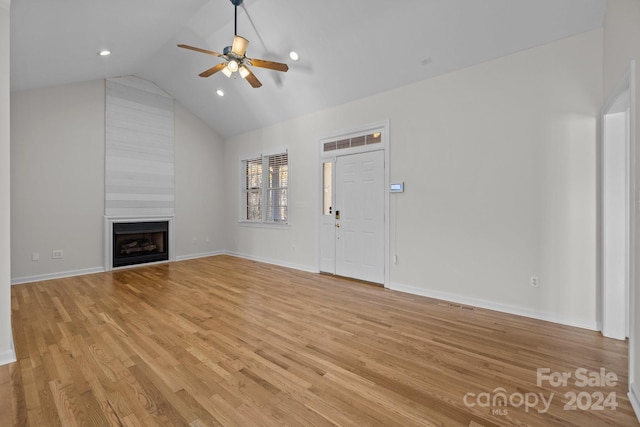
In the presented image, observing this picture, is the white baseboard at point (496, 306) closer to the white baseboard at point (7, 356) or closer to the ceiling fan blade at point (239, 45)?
the ceiling fan blade at point (239, 45)

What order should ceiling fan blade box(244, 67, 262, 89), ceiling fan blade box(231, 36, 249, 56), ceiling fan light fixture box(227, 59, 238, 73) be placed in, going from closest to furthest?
ceiling fan blade box(231, 36, 249, 56), ceiling fan light fixture box(227, 59, 238, 73), ceiling fan blade box(244, 67, 262, 89)

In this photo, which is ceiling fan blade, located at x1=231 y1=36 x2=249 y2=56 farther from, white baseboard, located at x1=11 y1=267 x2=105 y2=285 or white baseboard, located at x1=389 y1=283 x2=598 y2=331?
white baseboard, located at x1=11 y1=267 x2=105 y2=285

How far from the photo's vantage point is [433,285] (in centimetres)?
408

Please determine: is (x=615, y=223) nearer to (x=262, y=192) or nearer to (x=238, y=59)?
(x=238, y=59)

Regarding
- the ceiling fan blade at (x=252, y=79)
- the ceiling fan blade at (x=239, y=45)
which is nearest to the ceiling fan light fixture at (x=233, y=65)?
the ceiling fan blade at (x=239, y=45)

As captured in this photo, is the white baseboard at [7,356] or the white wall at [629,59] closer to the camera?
the white wall at [629,59]

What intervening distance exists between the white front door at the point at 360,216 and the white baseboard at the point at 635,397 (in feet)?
9.60

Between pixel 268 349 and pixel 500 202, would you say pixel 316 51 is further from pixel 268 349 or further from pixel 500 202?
pixel 268 349

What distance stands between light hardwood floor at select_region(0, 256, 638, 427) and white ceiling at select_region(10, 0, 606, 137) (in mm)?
3165

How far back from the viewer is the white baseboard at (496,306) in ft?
10.2

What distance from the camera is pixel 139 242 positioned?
6434 mm

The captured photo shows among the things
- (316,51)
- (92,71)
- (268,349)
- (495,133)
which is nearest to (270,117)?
(316,51)

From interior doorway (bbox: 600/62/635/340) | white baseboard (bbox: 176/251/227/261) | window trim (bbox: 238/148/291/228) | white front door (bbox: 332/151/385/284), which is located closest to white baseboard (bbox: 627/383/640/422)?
interior doorway (bbox: 600/62/635/340)

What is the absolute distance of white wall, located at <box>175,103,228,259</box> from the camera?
6957mm
